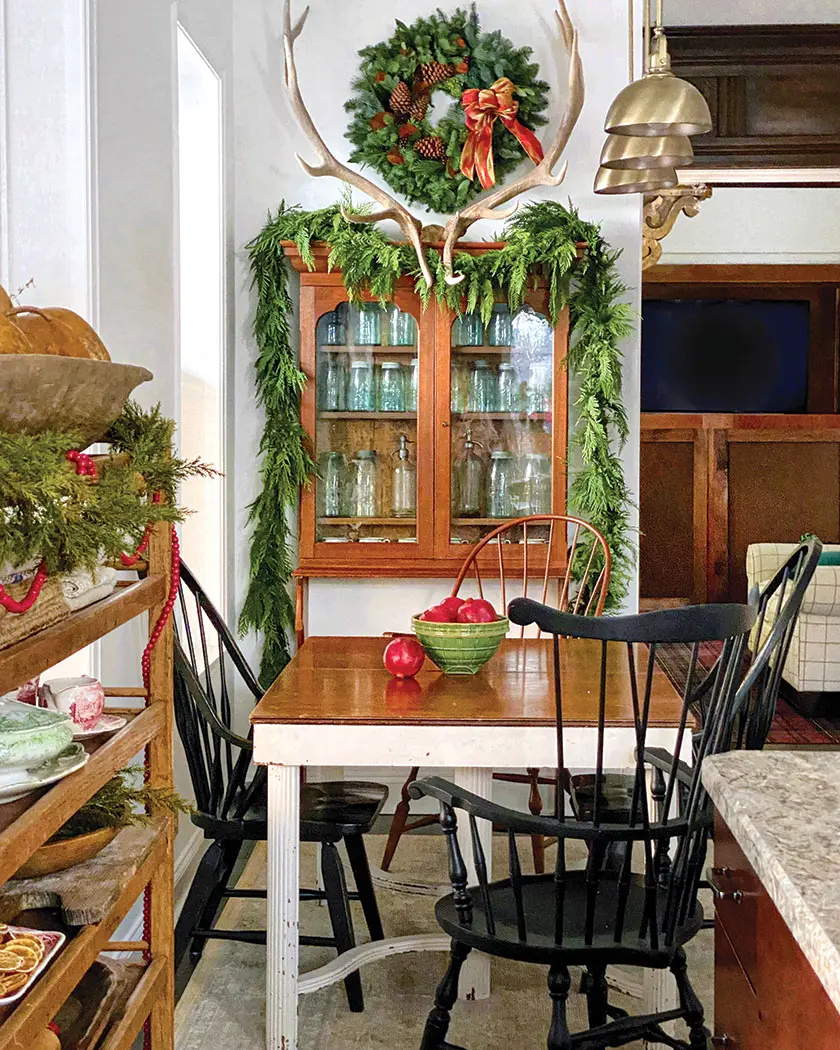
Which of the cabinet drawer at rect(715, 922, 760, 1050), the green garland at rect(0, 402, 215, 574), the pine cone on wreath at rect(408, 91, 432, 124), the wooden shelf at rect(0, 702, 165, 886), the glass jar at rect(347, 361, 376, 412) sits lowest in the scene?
the cabinet drawer at rect(715, 922, 760, 1050)

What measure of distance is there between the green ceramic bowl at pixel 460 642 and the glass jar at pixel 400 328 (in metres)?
1.72

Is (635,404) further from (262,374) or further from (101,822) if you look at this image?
(101,822)

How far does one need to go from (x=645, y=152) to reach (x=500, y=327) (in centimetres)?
115

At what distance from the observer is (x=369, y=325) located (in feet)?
13.7

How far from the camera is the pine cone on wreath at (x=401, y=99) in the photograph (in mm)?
4180

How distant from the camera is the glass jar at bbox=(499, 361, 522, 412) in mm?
4203

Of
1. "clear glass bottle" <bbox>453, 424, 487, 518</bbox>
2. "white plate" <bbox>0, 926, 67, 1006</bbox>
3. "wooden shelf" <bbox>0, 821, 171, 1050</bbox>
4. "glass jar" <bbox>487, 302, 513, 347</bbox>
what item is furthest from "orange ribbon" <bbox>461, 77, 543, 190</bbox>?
"white plate" <bbox>0, 926, 67, 1006</bbox>

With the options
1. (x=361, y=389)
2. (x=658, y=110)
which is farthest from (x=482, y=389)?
(x=658, y=110)

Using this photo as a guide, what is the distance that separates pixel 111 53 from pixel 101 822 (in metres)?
1.72

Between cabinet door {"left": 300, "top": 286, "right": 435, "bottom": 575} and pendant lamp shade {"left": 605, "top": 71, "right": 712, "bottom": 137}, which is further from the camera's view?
cabinet door {"left": 300, "top": 286, "right": 435, "bottom": 575}

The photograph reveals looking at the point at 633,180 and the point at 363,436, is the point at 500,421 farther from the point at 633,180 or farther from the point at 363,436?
the point at 633,180

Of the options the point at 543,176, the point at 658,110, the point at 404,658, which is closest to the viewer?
the point at 404,658

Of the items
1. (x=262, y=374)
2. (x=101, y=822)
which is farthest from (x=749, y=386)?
(x=101, y=822)

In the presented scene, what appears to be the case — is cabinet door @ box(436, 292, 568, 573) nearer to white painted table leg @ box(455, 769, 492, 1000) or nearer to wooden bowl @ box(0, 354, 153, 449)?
white painted table leg @ box(455, 769, 492, 1000)
